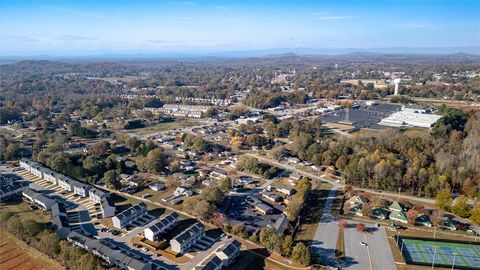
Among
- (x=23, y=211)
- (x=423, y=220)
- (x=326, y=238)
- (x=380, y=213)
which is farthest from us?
(x=23, y=211)

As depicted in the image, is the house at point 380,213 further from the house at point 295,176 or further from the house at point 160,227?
the house at point 160,227

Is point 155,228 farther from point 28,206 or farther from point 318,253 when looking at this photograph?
point 28,206

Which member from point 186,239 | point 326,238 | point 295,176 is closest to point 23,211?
point 186,239

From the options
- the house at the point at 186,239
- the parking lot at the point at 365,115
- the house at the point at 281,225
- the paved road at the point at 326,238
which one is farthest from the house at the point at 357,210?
the parking lot at the point at 365,115

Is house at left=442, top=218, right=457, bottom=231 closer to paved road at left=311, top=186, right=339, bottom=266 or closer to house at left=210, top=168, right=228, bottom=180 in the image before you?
paved road at left=311, top=186, right=339, bottom=266

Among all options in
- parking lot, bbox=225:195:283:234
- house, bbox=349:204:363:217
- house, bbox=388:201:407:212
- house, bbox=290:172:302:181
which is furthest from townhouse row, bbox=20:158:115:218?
house, bbox=388:201:407:212

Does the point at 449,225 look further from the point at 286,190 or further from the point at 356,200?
the point at 286,190

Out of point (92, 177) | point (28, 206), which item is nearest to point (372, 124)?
point (92, 177)
